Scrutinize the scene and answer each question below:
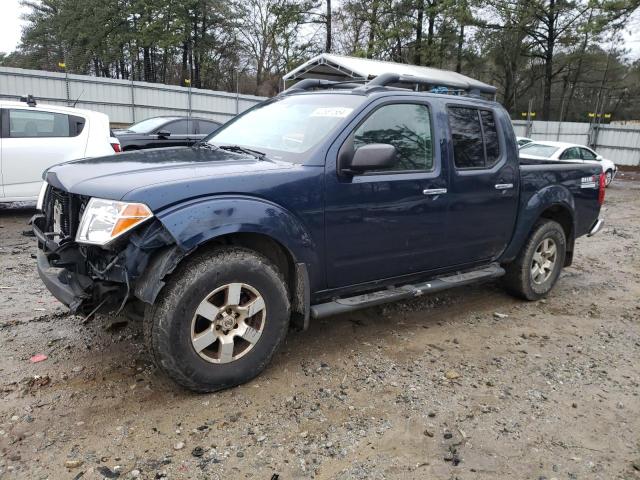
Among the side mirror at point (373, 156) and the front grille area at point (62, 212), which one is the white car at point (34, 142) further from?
the side mirror at point (373, 156)

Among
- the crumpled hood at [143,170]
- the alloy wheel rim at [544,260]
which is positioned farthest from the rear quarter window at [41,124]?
the alloy wheel rim at [544,260]

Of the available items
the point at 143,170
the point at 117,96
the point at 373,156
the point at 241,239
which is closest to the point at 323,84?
the point at 373,156

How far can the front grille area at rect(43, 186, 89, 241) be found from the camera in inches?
115

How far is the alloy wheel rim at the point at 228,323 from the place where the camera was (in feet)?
9.59

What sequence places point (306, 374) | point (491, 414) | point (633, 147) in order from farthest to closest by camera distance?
point (633, 147) < point (306, 374) < point (491, 414)

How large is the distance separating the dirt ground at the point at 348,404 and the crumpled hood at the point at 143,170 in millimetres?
1226

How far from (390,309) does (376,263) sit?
1.15 meters

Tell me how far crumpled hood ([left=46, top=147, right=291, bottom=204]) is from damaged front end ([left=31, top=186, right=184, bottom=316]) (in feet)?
0.36

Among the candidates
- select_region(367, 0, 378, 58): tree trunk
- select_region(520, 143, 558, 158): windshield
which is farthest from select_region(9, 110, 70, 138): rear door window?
select_region(367, 0, 378, 58): tree trunk

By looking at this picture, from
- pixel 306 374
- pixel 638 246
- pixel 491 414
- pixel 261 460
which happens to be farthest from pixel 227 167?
pixel 638 246

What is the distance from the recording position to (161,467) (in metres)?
2.42

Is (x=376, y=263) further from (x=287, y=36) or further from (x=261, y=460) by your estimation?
(x=287, y=36)

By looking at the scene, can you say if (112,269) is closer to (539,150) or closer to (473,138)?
(473,138)

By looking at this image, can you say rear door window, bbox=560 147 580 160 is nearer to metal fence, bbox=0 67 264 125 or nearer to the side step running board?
the side step running board
